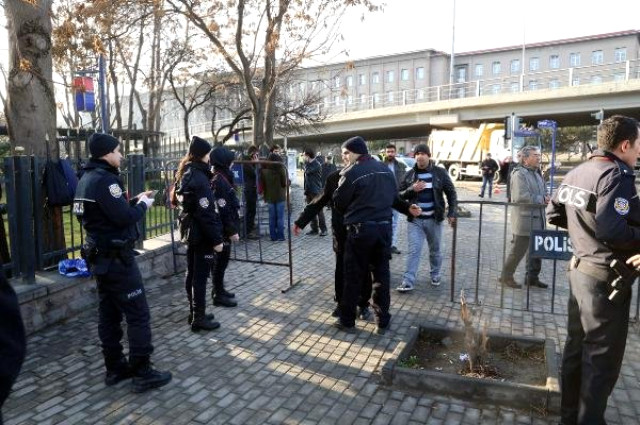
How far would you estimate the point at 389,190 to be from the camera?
5.24m

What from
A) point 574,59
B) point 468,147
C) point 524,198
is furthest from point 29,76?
point 574,59

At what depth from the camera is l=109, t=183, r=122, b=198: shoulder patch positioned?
3.91 metres

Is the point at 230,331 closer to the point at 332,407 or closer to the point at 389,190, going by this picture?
the point at 332,407

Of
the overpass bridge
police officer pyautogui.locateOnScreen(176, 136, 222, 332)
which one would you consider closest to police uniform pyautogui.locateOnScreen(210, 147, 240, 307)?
police officer pyautogui.locateOnScreen(176, 136, 222, 332)

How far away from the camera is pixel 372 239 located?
16.7ft

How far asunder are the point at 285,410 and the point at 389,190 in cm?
239

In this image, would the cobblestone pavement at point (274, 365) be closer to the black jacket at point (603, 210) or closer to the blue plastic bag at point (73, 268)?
the blue plastic bag at point (73, 268)

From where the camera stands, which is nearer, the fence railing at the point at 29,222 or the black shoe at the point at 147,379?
the black shoe at the point at 147,379

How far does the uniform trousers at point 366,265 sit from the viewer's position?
511 centimetres

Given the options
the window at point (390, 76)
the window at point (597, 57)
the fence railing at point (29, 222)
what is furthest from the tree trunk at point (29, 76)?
the window at point (390, 76)

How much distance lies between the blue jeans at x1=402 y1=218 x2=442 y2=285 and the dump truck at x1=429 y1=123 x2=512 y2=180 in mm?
23140

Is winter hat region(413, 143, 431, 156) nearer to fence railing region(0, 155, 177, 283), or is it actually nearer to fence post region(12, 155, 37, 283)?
fence railing region(0, 155, 177, 283)

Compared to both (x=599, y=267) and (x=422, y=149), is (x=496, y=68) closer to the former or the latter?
(x=422, y=149)

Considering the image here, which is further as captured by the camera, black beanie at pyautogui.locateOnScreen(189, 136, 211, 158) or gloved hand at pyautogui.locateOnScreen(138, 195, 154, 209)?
black beanie at pyautogui.locateOnScreen(189, 136, 211, 158)
